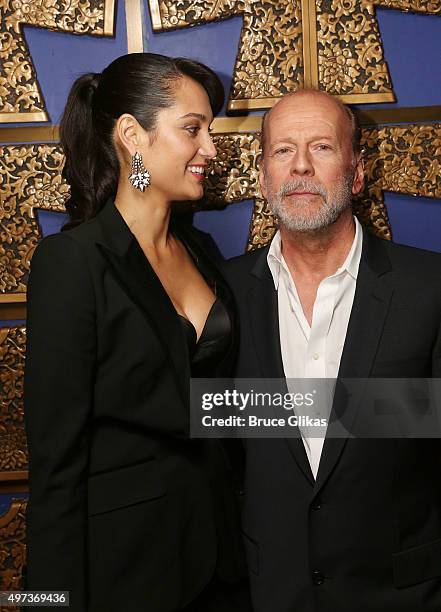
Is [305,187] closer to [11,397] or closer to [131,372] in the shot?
[131,372]

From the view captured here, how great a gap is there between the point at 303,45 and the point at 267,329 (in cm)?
81

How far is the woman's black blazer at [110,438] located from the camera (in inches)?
54.2

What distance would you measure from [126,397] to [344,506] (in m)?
0.49

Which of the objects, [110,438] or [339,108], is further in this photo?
[339,108]

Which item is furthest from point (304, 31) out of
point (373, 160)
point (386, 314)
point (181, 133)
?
point (386, 314)

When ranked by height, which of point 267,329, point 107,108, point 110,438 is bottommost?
point 110,438

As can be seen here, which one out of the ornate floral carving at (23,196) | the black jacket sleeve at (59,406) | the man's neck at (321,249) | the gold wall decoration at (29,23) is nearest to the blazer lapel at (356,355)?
the man's neck at (321,249)

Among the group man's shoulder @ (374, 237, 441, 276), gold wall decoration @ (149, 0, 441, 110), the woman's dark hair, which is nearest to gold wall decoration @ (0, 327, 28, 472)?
the woman's dark hair

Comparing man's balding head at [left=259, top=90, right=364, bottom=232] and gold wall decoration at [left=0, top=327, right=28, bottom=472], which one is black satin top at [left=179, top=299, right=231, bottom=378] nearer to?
man's balding head at [left=259, top=90, right=364, bottom=232]

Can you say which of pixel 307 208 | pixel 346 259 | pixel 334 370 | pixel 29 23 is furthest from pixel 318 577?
pixel 29 23

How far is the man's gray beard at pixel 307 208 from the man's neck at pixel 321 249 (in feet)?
0.07

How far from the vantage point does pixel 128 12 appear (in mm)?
1892

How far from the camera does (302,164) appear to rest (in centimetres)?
158

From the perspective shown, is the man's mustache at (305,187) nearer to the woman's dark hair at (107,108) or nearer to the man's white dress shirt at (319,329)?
the man's white dress shirt at (319,329)
